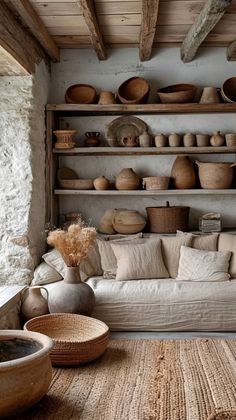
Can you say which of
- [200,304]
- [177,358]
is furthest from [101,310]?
[177,358]

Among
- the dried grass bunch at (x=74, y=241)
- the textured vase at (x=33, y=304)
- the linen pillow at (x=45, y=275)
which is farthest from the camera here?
the linen pillow at (x=45, y=275)

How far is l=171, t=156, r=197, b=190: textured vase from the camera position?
481 centimetres

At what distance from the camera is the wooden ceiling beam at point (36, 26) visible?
350cm

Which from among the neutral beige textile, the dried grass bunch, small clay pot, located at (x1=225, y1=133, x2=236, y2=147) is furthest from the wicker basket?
the dried grass bunch

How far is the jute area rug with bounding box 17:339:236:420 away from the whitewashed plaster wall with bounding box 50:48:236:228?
2580 millimetres

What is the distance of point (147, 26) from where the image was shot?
12.9ft

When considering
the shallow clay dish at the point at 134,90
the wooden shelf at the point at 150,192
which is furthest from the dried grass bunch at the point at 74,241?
the shallow clay dish at the point at 134,90

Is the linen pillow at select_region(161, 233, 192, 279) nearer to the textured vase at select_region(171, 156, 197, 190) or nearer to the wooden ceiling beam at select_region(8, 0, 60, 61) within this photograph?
the textured vase at select_region(171, 156, 197, 190)

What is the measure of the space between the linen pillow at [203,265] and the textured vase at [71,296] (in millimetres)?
1085

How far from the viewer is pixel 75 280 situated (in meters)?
3.51

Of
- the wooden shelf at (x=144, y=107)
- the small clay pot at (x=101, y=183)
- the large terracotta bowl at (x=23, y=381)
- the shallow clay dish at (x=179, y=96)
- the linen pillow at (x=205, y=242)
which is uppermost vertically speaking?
the shallow clay dish at (x=179, y=96)

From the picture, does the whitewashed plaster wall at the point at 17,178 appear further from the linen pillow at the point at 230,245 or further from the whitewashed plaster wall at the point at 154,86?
the linen pillow at the point at 230,245

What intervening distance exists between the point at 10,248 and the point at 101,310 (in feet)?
3.32

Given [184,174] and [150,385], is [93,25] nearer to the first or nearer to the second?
[184,174]
